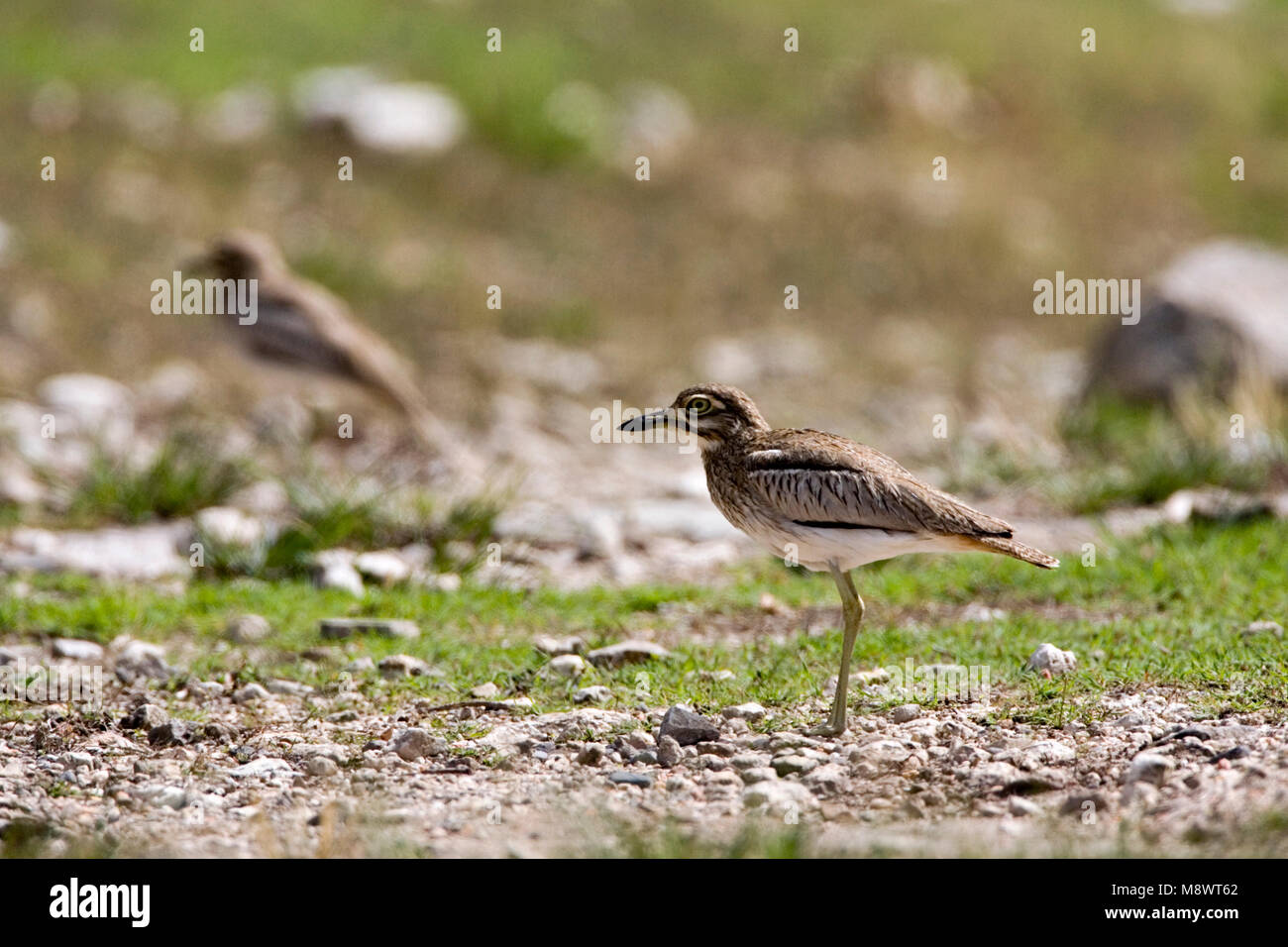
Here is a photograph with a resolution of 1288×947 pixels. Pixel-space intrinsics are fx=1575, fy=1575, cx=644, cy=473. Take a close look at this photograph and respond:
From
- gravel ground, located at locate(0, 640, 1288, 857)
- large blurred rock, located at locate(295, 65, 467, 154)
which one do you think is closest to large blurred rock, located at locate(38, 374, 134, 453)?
large blurred rock, located at locate(295, 65, 467, 154)

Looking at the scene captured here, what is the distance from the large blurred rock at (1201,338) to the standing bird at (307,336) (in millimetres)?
4852

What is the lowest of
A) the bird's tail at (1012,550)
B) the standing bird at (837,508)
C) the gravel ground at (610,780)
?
the gravel ground at (610,780)

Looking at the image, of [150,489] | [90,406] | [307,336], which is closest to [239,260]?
[307,336]

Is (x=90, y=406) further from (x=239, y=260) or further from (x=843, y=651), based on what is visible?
(x=843, y=651)

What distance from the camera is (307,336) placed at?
10234mm

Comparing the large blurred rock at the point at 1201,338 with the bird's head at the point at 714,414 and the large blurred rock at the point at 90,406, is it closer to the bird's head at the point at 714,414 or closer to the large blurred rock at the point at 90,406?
the bird's head at the point at 714,414

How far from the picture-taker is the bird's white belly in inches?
205

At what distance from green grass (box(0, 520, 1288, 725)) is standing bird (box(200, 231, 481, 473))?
9.24ft

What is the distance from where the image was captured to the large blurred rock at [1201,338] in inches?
439

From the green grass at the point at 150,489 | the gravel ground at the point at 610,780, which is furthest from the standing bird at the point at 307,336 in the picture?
the gravel ground at the point at 610,780

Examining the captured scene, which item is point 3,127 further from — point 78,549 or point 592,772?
point 592,772

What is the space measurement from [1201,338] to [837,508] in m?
6.97

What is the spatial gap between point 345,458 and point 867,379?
484cm

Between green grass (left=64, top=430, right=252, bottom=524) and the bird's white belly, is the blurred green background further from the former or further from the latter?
the bird's white belly
